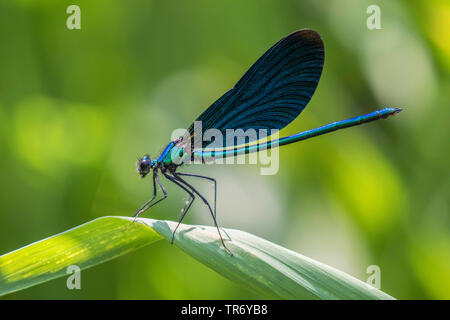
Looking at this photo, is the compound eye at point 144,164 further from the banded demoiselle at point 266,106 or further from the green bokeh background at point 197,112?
the green bokeh background at point 197,112

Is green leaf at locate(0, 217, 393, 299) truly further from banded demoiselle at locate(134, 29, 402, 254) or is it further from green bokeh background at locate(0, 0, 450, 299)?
green bokeh background at locate(0, 0, 450, 299)

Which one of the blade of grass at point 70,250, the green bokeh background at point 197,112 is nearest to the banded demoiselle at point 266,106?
the blade of grass at point 70,250

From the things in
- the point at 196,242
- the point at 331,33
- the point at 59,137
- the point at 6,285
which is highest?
the point at 331,33

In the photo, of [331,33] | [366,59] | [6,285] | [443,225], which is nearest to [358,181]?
[443,225]

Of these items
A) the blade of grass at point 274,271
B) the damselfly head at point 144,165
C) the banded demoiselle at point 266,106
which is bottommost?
the blade of grass at point 274,271

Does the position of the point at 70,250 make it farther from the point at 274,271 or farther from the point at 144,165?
the point at 144,165

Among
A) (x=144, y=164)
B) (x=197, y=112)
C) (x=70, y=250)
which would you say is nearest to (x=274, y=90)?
(x=144, y=164)
